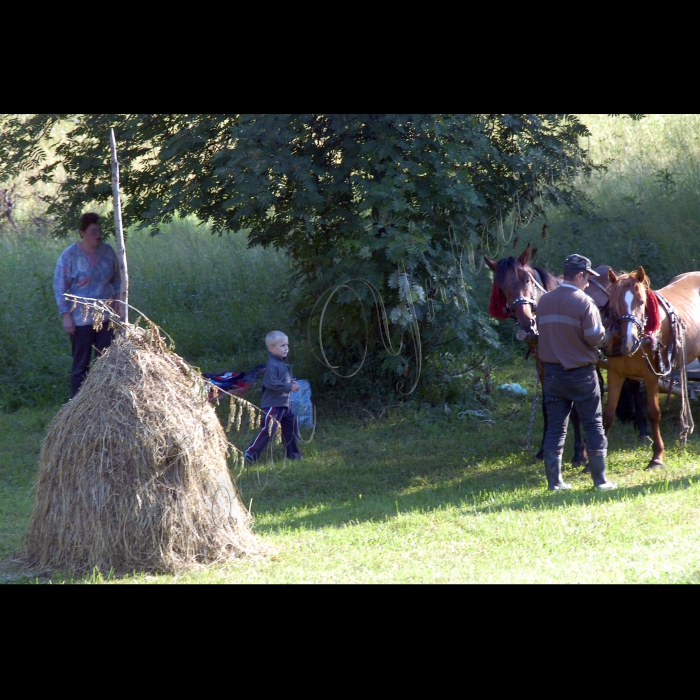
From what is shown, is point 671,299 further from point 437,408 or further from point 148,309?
point 148,309

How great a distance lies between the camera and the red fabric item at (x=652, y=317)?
26.8 ft

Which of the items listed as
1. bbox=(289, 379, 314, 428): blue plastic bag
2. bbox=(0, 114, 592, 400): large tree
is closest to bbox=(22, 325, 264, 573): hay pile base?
bbox=(0, 114, 592, 400): large tree

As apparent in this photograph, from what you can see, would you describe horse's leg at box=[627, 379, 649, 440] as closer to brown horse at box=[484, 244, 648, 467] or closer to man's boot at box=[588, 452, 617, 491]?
brown horse at box=[484, 244, 648, 467]

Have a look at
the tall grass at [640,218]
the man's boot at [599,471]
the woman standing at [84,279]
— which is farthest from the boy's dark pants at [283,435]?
the tall grass at [640,218]

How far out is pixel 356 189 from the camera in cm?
917

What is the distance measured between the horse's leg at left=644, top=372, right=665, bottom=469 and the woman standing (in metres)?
5.97

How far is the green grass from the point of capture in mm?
5477

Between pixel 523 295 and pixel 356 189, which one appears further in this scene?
pixel 356 189

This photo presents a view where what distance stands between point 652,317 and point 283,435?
4262 millimetres

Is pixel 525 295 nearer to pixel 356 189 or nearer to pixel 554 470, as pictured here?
pixel 554 470

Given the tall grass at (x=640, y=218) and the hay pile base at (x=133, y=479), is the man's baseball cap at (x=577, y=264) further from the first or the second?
the tall grass at (x=640, y=218)

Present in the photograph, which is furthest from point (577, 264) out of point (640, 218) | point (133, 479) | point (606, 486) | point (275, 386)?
point (640, 218)

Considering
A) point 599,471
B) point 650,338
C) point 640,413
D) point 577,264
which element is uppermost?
point 577,264

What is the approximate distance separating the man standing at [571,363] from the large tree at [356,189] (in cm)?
188
